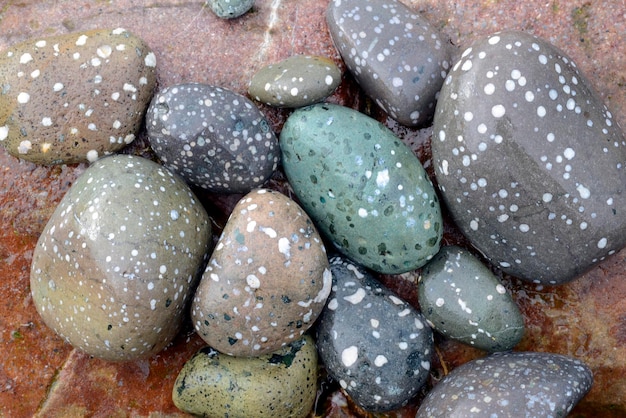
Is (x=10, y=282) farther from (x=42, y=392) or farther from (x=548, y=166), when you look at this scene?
(x=548, y=166)

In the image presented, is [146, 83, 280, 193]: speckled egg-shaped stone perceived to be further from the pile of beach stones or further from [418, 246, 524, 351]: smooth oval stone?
[418, 246, 524, 351]: smooth oval stone

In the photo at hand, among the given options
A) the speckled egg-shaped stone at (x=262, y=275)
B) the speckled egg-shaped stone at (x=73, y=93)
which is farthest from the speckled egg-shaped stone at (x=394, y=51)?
the speckled egg-shaped stone at (x=73, y=93)

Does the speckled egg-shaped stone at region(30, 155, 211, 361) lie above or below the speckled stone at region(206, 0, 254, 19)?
below

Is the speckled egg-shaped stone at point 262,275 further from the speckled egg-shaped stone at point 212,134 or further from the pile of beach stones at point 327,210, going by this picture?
the speckled egg-shaped stone at point 212,134

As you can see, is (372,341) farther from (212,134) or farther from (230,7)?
(230,7)

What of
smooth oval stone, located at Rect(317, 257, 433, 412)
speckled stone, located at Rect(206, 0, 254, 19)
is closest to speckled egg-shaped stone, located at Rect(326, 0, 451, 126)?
speckled stone, located at Rect(206, 0, 254, 19)

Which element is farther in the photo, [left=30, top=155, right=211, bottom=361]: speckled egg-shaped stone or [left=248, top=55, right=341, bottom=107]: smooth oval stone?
[left=248, top=55, right=341, bottom=107]: smooth oval stone

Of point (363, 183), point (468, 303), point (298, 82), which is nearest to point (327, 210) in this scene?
point (363, 183)
